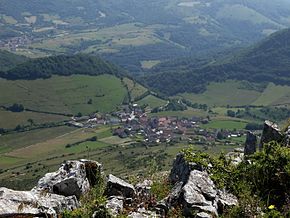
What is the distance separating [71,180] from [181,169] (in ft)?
15.6

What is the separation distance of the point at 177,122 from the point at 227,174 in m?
167

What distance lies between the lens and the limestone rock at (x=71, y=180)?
616 inches

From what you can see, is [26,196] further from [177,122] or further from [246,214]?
[177,122]

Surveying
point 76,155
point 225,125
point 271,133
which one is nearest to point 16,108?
point 76,155

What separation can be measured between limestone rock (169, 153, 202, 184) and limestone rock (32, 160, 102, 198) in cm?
318

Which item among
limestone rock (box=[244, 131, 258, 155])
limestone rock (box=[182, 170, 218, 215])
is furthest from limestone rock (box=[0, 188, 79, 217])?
limestone rock (box=[244, 131, 258, 155])

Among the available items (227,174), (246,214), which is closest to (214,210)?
(246,214)

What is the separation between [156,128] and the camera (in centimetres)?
17338

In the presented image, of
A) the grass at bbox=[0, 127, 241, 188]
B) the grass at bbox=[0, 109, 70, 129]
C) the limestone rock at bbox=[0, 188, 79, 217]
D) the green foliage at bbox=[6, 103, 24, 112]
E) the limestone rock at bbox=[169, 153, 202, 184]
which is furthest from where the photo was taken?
the green foliage at bbox=[6, 103, 24, 112]

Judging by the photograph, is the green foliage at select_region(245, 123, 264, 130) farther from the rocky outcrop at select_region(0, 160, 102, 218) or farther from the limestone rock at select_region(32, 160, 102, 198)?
the rocky outcrop at select_region(0, 160, 102, 218)

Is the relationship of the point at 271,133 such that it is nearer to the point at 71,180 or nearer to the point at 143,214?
the point at 143,214

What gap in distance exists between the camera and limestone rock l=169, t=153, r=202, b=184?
1698 cm

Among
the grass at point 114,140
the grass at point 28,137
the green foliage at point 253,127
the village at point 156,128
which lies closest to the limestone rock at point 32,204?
the village at point 156,128

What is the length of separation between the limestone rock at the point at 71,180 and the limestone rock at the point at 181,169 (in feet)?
10.4
